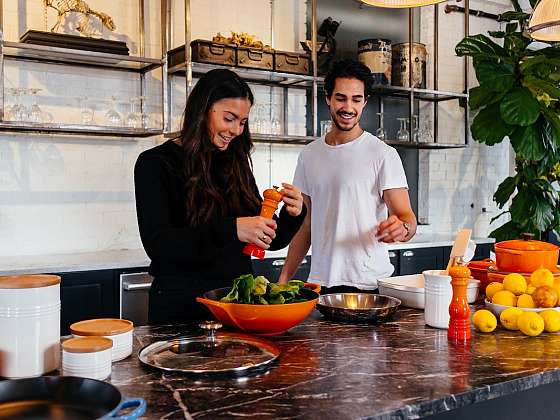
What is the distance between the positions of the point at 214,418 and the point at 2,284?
1.89 feet

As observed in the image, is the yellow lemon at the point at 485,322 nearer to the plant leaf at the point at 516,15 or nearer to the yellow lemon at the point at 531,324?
the yellow lemon at the point at 531,324

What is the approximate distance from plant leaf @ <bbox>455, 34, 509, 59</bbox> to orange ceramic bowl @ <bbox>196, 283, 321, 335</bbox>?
3769 mm

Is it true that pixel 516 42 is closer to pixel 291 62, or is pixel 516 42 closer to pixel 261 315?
pixel 291 62

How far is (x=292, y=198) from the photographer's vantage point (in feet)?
7.10

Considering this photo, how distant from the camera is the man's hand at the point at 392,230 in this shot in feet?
7.98

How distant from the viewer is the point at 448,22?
233 inches

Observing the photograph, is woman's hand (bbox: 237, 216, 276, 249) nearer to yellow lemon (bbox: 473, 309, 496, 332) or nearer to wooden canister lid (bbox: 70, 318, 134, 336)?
wooden canister lid (bbox: 70, 318, 134, 336)

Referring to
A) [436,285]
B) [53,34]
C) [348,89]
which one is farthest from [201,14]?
[436,285]

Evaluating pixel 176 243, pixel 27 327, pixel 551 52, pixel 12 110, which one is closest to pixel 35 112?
pixel 12 110

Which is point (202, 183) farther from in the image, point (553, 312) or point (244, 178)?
point (553, 312)

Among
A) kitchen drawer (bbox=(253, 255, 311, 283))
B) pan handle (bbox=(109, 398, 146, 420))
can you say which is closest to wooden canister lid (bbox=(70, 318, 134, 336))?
pan handle (bbox=(109, 398, 146, 420))

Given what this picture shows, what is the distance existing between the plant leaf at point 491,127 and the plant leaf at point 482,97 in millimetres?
58

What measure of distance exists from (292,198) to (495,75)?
10.8 ft

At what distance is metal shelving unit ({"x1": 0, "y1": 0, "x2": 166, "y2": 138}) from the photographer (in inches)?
146
